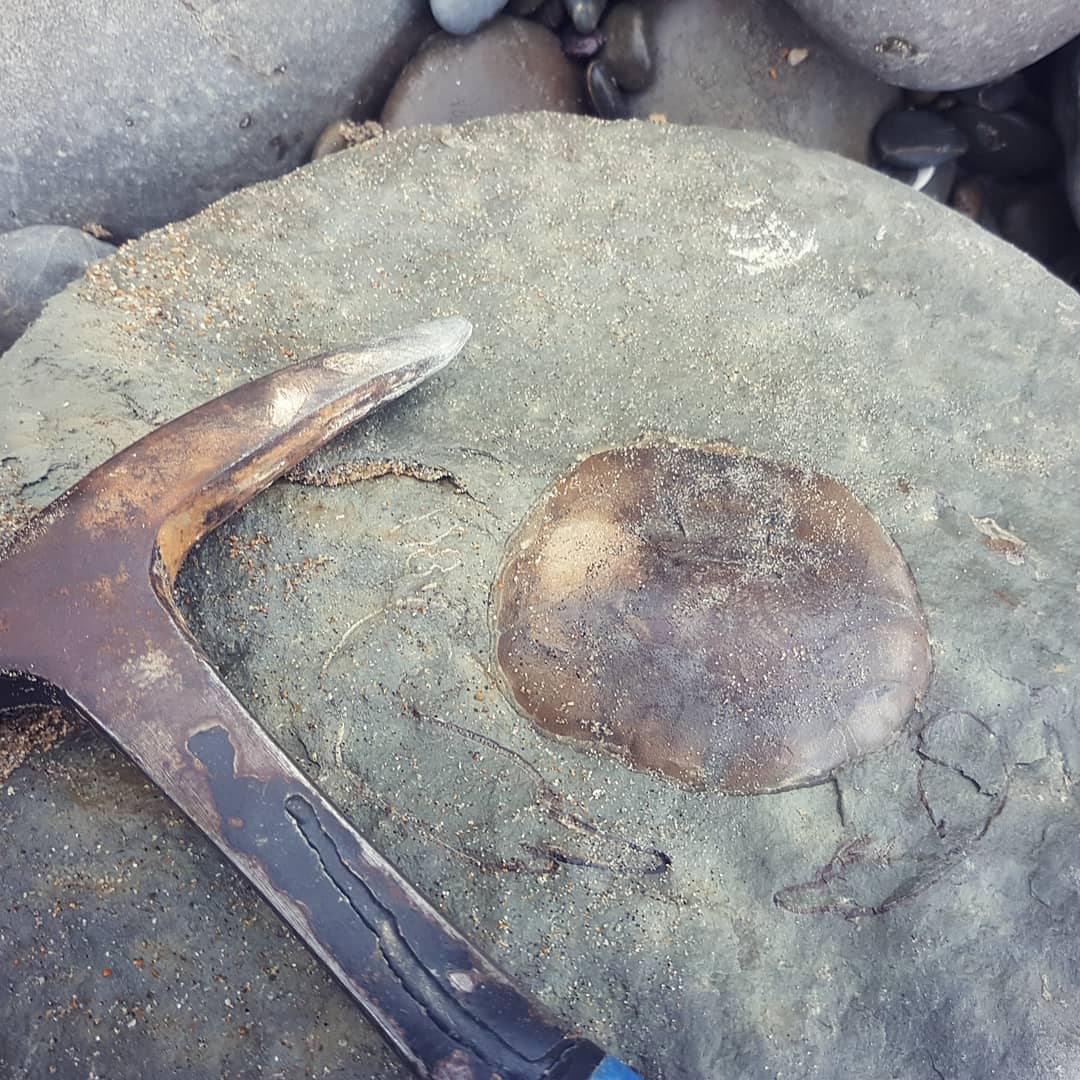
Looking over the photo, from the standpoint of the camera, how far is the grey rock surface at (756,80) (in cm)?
232

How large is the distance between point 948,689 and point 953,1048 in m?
0.47

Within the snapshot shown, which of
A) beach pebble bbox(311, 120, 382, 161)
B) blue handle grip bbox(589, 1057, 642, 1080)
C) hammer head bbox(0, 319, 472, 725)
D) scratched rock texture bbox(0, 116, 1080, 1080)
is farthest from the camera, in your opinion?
beach pebble bbox(311, 120, 382, 161)

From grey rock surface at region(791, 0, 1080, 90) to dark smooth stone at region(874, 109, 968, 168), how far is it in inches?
12.6

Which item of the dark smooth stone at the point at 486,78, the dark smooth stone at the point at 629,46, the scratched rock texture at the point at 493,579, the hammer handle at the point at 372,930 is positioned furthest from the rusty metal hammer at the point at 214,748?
the dark smooth stone at the point at 629,46

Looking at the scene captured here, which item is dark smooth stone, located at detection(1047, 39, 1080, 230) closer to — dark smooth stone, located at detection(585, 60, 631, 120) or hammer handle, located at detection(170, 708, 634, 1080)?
dark smooth stone, located at detection(585, 60, 631, 120)

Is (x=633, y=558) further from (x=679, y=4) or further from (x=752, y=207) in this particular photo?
(x=679, y=4)

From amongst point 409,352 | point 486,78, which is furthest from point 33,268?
point 486,78

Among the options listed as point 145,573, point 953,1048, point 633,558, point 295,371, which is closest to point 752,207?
point 633,558

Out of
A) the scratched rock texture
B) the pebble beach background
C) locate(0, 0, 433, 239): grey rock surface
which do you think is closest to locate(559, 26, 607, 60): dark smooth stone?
the pebble beach background

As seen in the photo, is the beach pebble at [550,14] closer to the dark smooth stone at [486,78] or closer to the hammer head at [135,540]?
the dark smooth stone at [486,78]

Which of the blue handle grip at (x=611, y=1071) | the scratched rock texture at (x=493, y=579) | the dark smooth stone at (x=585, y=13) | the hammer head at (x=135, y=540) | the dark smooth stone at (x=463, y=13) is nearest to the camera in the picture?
the blue handle grip at (x=611, y=1071)

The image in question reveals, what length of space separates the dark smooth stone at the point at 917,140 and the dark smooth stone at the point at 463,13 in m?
0.97

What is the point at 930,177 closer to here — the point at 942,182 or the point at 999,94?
the point at 942,182

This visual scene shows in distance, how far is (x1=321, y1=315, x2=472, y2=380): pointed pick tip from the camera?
4.70ft
